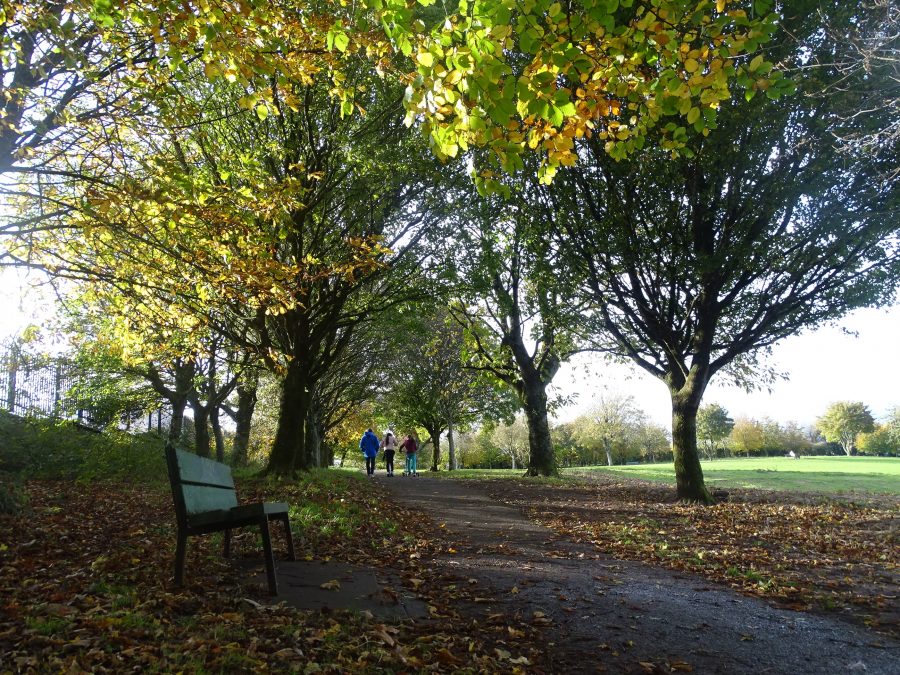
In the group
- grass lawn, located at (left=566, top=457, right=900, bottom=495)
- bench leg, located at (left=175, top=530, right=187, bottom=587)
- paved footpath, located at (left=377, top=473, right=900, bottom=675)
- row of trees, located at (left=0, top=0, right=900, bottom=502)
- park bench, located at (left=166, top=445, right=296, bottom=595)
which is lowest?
grass lawn, located at (left=566, top=457, right=900, bottom=495)

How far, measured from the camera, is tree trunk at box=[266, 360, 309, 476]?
42.3 feet

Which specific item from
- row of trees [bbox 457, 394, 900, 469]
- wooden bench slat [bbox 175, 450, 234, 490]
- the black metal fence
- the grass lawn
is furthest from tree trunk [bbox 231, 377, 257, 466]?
row of trees [bbox 457, 394, 900, 469]

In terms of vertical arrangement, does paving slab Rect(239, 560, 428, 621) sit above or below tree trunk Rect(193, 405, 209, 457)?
below

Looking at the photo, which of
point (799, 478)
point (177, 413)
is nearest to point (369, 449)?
point (177, 413)

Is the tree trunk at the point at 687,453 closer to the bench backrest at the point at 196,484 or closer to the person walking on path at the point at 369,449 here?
the bench backrest at the point at 196,484

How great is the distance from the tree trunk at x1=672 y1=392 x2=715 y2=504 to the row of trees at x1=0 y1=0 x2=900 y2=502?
81mm

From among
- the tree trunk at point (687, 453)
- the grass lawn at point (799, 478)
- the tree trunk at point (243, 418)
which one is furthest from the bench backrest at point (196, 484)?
the grass lawn at point (799, 478)

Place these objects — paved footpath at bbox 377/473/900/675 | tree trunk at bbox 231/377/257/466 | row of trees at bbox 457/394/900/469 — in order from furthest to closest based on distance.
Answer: row of trees at bbox 457/394/900/469 → tree trunk at bbox 231/377/257/466 → paved footpath at bbox 377/473/900/675

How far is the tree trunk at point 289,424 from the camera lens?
42.3 ft

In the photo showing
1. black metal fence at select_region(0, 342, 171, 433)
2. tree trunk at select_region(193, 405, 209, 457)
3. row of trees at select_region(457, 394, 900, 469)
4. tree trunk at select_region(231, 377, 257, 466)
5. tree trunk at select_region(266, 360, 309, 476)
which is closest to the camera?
tree trunk at select_region(266, 360, 309, 476)

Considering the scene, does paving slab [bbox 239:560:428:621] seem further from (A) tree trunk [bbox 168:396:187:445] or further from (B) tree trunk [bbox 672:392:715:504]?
(A) tree trunk [bbox 168:396:187:445]

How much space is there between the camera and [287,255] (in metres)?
12.7

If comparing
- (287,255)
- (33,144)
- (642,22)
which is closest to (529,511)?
(287,255)

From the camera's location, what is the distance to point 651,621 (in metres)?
4.31
